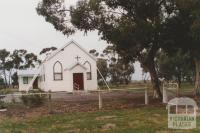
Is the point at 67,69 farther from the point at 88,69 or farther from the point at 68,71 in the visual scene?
the point at 88,69

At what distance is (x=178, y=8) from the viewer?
100 ft

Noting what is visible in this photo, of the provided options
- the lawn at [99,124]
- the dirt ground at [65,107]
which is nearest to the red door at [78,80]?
the dirt ground at [65,107]

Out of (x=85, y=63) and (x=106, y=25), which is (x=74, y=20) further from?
(x=85, y=63)

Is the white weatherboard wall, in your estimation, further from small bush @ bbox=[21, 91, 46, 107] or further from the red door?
small bush @ bbox=[21, 91, 46, 107]

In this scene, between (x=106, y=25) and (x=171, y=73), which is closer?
(x=106, y=25)

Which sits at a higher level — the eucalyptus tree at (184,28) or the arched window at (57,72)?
the eucalyptus tree at (184,28)

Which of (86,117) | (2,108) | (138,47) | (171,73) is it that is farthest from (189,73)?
(86,117)

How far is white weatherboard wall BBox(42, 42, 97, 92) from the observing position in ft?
199

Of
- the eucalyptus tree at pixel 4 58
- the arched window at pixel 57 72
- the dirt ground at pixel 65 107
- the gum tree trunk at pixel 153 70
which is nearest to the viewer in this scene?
the dirt ground at pixel 65 107

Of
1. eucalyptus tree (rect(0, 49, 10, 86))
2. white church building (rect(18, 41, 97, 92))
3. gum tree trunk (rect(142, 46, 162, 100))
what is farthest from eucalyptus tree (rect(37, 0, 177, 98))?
eucalyptus tree (rect(0, 49, 10, 86))

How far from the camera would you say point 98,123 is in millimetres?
19750

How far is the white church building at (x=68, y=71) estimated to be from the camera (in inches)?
2393

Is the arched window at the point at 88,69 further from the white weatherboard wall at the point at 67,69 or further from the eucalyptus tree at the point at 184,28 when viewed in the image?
the eucalyptus tree at the point at 184,28

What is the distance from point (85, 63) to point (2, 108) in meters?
34.1
